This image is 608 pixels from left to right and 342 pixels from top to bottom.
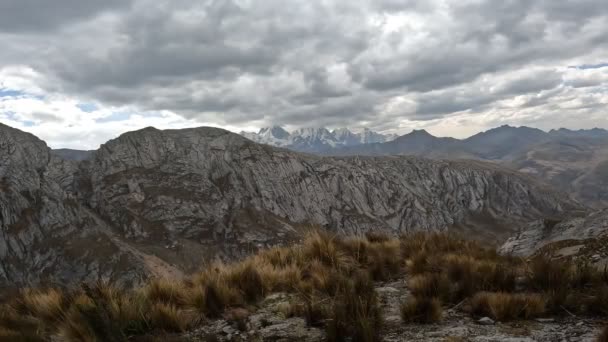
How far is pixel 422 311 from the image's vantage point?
678cm

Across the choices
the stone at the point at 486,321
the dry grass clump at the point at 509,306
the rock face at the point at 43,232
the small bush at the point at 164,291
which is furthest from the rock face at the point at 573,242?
the rock face at the point at 43,232

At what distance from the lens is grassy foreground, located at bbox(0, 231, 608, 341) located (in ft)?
20.8

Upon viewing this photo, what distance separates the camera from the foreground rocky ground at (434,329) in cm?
573

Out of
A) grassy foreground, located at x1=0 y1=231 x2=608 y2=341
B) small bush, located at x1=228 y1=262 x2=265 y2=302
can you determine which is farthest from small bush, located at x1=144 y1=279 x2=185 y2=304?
small bush, located at x1=228 y1=262 x2=265 y2=302

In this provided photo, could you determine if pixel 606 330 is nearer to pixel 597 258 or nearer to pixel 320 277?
pixel 320 277

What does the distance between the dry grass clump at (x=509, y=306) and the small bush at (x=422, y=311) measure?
74cm

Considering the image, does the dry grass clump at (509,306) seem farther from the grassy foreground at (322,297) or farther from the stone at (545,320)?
the stone at (545,320)

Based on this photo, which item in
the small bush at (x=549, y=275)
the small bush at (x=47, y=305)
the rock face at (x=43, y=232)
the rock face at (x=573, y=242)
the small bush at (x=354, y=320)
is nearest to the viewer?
the small bush at (x=354, y=320)

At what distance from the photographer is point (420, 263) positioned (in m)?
10.0

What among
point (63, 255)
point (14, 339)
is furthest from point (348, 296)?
point (63, 255)

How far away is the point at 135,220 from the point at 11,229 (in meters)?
44.7

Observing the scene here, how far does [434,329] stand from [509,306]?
136cm

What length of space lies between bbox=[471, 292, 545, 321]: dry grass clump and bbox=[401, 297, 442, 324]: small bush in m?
0.74

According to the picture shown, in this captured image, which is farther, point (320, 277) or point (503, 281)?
point (320, 277)
